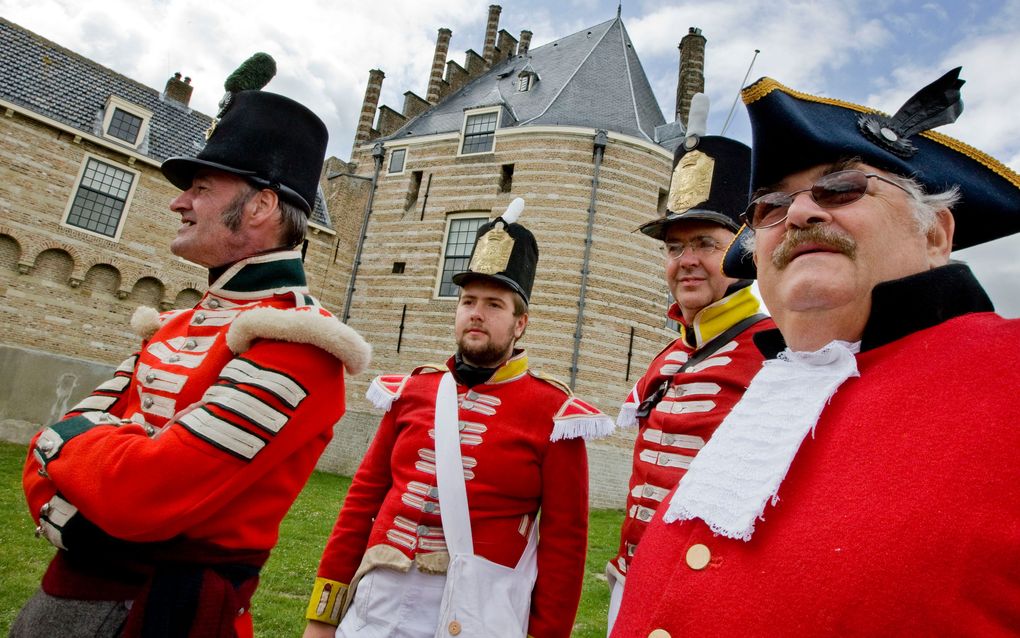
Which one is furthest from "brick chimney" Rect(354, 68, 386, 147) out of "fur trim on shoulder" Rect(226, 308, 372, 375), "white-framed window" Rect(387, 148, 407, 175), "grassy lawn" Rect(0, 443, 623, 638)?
"fur trim on shoulder" Rect(226, 308, 372, 375)

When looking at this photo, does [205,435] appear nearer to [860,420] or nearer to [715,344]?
[860,420]

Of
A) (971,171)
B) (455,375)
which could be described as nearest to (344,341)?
(455,375)

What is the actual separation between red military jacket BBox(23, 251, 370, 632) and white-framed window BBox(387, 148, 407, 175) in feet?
60.9

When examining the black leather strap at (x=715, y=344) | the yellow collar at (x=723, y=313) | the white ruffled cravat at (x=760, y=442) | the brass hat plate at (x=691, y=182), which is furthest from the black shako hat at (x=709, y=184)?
the white ruffled cravat at (x=760, y=442)

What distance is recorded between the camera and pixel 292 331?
188cm

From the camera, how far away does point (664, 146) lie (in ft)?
58.7

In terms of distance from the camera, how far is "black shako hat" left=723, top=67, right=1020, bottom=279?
1399 mm

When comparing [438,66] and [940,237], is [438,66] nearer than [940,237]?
No

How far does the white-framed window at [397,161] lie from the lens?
65.2 ft

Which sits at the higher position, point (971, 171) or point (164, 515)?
point (971, 171)

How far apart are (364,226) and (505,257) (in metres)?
17.2

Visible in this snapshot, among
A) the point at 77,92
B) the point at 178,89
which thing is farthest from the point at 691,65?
the point at 77,92

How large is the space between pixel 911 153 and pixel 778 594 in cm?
114

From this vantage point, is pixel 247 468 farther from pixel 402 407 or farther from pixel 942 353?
pixel 942 353
